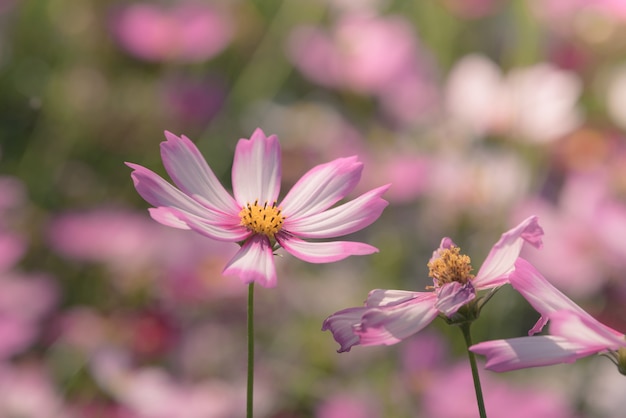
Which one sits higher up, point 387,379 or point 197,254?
point 197,254

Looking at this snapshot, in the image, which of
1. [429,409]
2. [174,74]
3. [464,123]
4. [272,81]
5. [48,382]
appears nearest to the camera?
[429,409]

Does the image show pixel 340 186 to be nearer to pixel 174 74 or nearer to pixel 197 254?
pixel 197 254

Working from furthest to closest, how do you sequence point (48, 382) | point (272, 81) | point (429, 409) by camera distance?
point (272, 81) < point (48, 382) < point (429, 409)

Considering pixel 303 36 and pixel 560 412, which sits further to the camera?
pixel 303 36

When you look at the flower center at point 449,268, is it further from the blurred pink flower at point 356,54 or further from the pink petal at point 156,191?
the blurred pink flower at point 356,54

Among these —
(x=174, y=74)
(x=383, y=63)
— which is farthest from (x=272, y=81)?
(x=383, y=63)

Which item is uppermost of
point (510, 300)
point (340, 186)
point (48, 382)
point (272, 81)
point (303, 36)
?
point (272, 81)

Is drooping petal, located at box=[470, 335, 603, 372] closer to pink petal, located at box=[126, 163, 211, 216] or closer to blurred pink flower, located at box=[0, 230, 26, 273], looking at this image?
pink petal, located at box=[126, 163, 211, 216]
